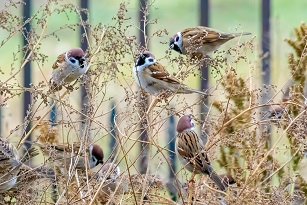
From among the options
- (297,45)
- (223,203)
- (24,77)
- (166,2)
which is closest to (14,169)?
(223,203)

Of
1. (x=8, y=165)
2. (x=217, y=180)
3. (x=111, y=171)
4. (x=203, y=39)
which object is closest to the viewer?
(x=111, y=171)

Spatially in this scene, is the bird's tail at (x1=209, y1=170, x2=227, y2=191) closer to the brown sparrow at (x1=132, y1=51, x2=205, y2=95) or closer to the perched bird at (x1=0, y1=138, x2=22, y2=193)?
the brown sparrow at (x1=132, y1=51, x2=205, y2=95)

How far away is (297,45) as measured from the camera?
3951 mm

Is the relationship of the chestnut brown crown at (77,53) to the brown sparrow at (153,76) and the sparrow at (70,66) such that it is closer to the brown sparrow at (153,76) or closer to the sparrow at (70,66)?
the sparrow at (70,66)

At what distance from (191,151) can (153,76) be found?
0.35 meters

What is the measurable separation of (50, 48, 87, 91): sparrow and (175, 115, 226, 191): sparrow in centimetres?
48

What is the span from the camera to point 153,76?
378 centimetres

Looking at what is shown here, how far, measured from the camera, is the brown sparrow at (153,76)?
3575 millimetres

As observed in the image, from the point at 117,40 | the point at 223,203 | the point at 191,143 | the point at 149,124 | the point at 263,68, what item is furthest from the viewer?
the point at 263,68

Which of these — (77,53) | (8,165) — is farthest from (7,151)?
(77,53)

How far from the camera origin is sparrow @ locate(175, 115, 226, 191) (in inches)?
134

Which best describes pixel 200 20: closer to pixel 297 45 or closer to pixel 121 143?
pixel 297 45

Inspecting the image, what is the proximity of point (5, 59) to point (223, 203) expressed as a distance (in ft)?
19.1

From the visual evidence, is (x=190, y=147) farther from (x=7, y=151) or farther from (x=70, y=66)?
(x=7, y=151)
